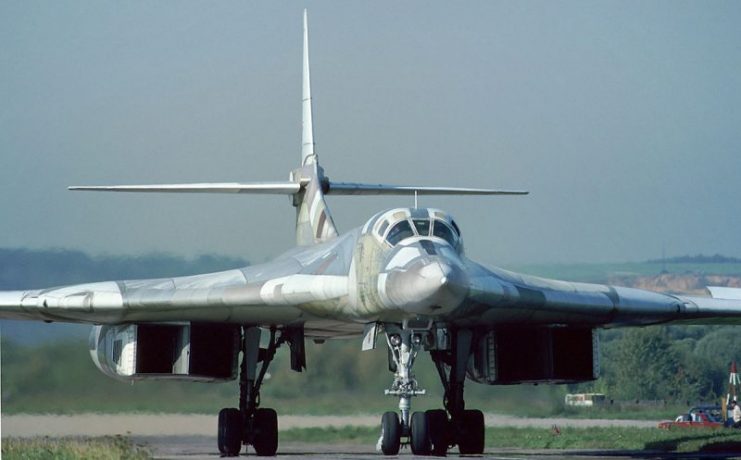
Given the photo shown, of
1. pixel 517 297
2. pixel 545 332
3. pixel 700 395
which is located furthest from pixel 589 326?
pixel 700 395

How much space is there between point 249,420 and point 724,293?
6812 mm

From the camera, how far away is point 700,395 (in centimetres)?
2758

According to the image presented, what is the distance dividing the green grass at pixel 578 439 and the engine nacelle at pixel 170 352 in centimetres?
339

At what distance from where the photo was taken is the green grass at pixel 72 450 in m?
15.6

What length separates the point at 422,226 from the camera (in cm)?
1539

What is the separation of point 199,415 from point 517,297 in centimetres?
639

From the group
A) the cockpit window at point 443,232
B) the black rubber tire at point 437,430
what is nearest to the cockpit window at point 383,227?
the cockpit window at point 443,232

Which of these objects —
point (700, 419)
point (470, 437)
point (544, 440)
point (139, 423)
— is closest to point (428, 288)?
point (470, 437)

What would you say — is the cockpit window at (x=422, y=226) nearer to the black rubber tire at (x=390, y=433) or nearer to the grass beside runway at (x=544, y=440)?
the black rubber tire at (x=390, y=433)

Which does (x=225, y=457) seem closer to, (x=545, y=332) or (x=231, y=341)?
(x=231, y=341)

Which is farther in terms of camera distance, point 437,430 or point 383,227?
point 437,430

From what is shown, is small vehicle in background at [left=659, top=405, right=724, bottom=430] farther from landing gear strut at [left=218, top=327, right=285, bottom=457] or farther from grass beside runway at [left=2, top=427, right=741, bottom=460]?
landing gear strut at [left=218, top=327, right=285, bottom=457]

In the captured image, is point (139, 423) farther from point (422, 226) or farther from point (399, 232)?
point (422, 226)

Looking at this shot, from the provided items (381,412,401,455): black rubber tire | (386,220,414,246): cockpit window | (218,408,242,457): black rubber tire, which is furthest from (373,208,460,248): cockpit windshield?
(218,408,242,457): black rubber tire
